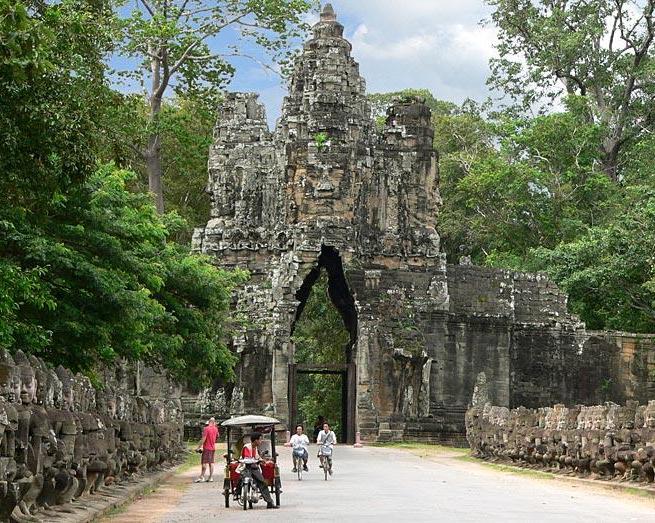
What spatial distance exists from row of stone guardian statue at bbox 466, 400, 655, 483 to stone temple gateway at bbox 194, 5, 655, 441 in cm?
922

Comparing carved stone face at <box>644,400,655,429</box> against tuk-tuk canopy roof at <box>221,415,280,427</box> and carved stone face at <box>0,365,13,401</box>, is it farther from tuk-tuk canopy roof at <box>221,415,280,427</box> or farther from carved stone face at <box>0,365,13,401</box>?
carved stone face at <box>0,365,13,401</box>

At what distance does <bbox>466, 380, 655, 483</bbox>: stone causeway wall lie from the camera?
20969 millimetres

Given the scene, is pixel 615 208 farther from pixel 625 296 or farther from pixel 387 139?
pixel 387 139

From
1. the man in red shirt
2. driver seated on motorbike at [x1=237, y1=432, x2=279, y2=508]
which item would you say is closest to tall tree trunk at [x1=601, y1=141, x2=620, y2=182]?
the man in red shirt

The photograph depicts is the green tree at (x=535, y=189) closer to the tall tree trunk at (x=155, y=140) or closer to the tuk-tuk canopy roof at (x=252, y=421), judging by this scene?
the tall tree trunk at (x=155, y=140)

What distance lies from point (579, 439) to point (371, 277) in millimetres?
18666

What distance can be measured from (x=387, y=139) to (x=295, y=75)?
4061mm

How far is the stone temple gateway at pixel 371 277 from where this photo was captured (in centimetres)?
4100

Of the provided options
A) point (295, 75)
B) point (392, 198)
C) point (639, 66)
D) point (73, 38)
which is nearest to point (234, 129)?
point (295, 75)

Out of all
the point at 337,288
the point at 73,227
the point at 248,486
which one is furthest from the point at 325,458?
the point at 337,288

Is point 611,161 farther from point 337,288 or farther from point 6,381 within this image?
point 6,381

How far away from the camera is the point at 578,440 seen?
2406cm

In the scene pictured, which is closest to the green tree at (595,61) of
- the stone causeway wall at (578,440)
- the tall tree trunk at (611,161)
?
the tall tree trunk at (611,161)

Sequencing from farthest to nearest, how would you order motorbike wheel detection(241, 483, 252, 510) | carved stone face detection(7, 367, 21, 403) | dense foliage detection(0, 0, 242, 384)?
motorbike wheel detection(241, 483, 252, 510)
dense foliage detection(0, 0, 242, 384)
carved stone face detection(7, 367, 21, 403)
